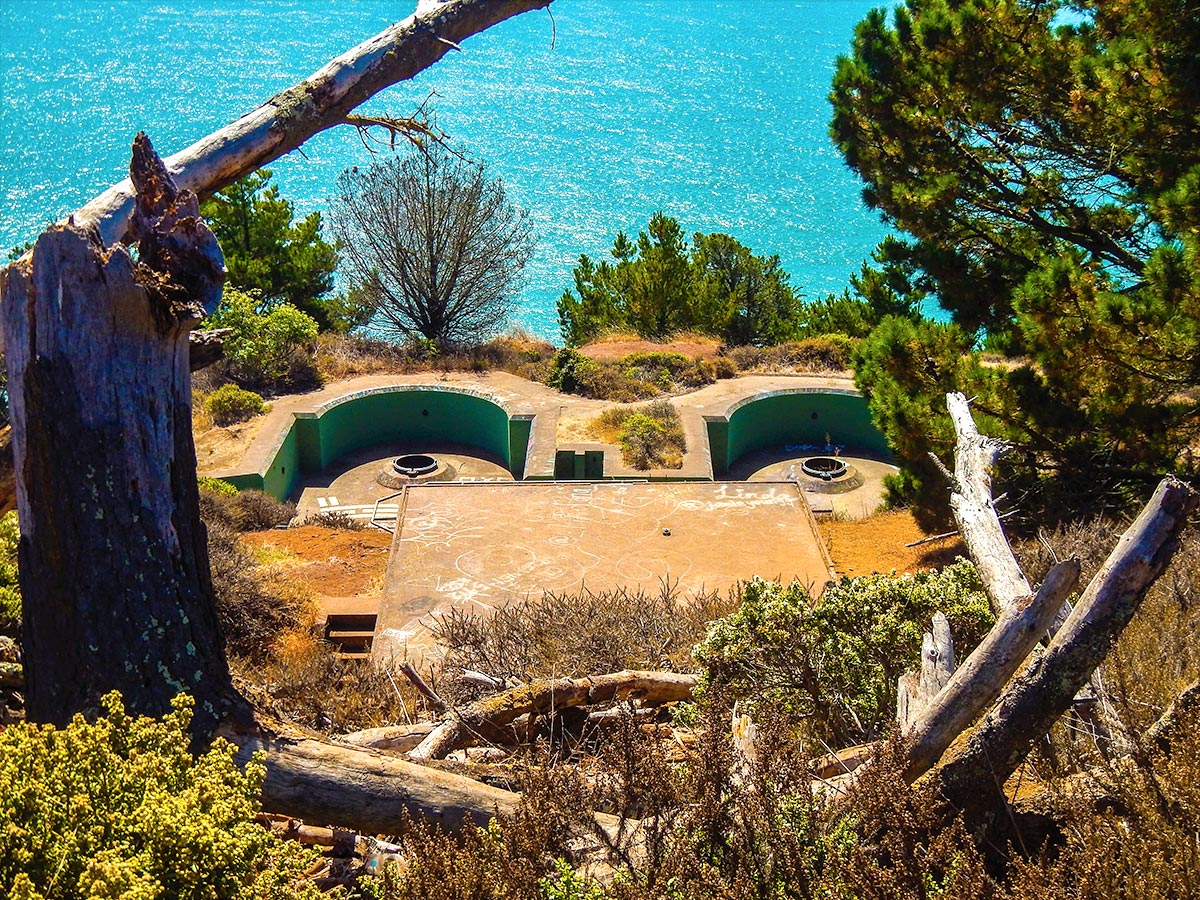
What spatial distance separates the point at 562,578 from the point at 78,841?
25.8 ft

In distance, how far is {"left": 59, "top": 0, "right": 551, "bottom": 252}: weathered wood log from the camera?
645 centimetres

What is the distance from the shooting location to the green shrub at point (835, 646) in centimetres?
548

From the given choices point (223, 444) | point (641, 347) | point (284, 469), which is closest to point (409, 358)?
point (641, 347)

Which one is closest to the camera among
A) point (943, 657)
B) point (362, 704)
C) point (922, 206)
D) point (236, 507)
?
point (943, 657)

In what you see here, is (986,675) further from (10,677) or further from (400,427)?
(400,427)

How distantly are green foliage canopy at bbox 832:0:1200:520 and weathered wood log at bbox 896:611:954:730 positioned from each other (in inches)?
224

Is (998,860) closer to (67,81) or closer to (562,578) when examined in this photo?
(562,578)

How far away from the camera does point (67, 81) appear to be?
64.4m

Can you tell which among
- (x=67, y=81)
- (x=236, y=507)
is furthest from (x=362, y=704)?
(x=67, y=81)

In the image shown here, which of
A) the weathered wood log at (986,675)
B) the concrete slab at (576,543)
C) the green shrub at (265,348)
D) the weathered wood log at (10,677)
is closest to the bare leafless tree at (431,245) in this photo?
the green shrub at (265,348)

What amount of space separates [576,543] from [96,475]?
7835mm

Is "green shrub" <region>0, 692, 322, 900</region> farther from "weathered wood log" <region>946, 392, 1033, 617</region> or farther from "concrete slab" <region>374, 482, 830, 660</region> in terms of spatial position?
"concrete slab" <region>374, 482, 830, 660</region>

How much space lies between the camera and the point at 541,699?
5871mm

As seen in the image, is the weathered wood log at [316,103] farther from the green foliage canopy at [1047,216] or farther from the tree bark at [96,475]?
the green foliage canopy at [1047,216]
